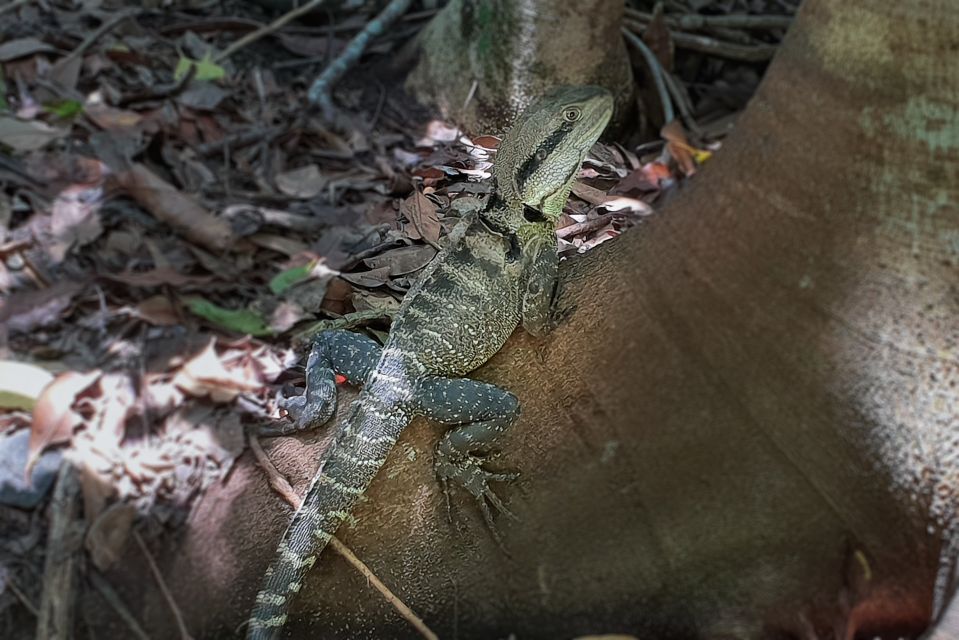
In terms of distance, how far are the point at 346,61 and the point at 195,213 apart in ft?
3.01

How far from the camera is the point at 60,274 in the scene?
3094 millimetres

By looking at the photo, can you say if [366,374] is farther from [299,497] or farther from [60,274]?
[60,274]

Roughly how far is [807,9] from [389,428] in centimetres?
101

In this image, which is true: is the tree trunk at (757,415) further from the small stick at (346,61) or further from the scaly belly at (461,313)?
the small stick at (346,61)

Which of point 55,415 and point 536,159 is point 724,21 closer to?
point 536,159

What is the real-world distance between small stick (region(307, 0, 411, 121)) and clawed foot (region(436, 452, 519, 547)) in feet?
7.59

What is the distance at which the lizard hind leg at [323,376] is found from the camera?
A: 1.46 m

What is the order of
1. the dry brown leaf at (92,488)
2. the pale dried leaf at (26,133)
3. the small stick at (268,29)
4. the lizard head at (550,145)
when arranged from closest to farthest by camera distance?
the lizard head at (550,145) < the dry brown leaf at (92,488) < the pale dried leaf at (26,133) < the small stick at (268,29)

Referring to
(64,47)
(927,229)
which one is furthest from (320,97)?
(927,229)

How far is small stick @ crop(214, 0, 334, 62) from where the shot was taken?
13.3 feet

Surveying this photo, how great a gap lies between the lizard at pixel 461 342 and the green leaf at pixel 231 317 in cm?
109

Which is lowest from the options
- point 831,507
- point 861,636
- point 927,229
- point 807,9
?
point 861,636

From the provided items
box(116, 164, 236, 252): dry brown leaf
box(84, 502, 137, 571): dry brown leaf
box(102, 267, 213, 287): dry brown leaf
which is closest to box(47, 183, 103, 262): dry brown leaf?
box(116, 164, 236, 252): dry brown leaf

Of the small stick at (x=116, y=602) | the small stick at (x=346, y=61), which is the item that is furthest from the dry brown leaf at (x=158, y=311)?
the small stick at (x=116, y=602)
